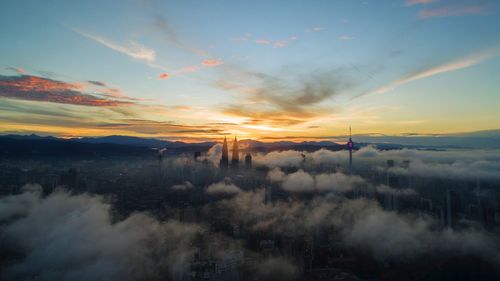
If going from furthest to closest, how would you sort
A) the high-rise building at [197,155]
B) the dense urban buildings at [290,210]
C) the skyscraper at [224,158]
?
1. the skyscraper at [224,158]
2. the high-rise building at [197,155]
3. the dense urban buildings at [290,210]

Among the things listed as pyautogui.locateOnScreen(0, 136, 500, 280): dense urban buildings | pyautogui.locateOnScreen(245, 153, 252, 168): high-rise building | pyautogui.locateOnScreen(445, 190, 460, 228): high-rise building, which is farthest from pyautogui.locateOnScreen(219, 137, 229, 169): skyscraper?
pyautogui.locateOnScreen(445, 190, 460, 228): high-rise building

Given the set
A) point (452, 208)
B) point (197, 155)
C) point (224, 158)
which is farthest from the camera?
point (224, 158)

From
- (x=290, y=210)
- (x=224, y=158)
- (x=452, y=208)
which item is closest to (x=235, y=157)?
(x=224, y=158)

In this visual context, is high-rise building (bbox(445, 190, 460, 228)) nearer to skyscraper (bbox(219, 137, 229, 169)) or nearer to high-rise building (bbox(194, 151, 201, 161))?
skyscraper (bbox(219, 137, 229, 169))

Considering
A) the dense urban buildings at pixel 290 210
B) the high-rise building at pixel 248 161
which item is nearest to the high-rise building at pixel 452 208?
the dense urban buildings at pixel 290 210

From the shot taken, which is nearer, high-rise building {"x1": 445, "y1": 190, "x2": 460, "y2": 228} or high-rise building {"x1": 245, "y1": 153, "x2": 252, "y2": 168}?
high-rise building {"x1": 445, "y1": 190, "x2": 460, "y2": 228}

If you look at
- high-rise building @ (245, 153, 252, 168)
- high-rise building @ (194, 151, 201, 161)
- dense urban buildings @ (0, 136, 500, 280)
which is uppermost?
high-rise building @ (194, 151, 201, 161)

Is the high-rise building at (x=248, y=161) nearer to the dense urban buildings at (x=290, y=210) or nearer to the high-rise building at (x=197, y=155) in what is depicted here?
the dense urban buildings at (x=290, y=210)

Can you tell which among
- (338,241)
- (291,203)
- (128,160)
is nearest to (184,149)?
(128,160)

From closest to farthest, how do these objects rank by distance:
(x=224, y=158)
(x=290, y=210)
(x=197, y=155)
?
(x=290, y=210), (x=197, y=155), (x=224, y=158)

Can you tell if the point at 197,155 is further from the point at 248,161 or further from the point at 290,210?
the point at 290,210

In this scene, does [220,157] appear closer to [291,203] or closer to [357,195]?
[291,203]
